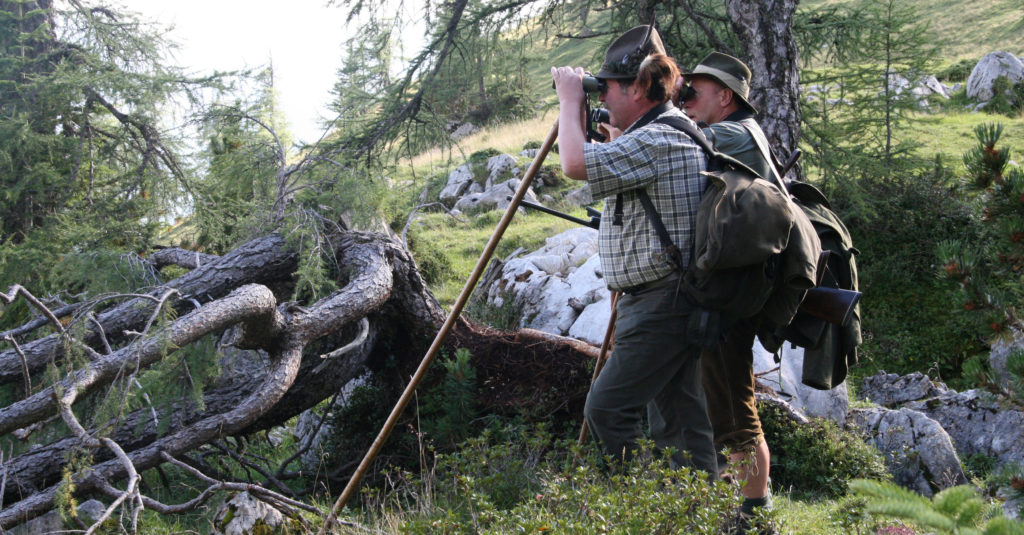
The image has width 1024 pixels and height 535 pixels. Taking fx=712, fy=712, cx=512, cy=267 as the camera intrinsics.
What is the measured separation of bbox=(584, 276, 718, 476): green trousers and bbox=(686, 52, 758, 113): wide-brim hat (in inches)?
49.9

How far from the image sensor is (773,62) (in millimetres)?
7332

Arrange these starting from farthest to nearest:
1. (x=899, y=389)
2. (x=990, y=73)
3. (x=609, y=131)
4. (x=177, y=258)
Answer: (x=990, y=73), (x=899, y=389), (x=177, y=258), (x=609, y=131)

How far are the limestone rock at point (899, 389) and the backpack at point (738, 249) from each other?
13.3 ft

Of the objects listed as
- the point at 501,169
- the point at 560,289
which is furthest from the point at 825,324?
the point at 501,169

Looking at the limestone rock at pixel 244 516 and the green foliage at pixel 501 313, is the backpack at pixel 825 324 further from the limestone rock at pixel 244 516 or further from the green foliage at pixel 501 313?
the green foliage at pixel 501 313

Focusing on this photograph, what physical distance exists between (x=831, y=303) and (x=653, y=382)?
0.95 metres

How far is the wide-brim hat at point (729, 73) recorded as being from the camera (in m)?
3.81

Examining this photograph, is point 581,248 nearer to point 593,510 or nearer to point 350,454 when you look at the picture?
point 350,454

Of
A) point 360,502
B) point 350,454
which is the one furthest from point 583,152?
point 350,454

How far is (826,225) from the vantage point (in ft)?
11.6

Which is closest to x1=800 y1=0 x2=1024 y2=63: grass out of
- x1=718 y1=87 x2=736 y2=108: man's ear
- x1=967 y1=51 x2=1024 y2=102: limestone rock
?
x1=967 y1=51 x2=1024 y2=102: limestone rock

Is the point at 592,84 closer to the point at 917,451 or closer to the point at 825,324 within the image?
the point at 825,324

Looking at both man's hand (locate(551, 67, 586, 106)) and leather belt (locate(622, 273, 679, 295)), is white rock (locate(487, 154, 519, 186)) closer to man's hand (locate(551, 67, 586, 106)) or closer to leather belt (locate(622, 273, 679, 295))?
man's hand (locate(551, 67, 586, 106))

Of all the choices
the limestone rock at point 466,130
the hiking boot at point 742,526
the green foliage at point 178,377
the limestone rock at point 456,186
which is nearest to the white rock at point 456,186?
the limestone rock at point 456,186
